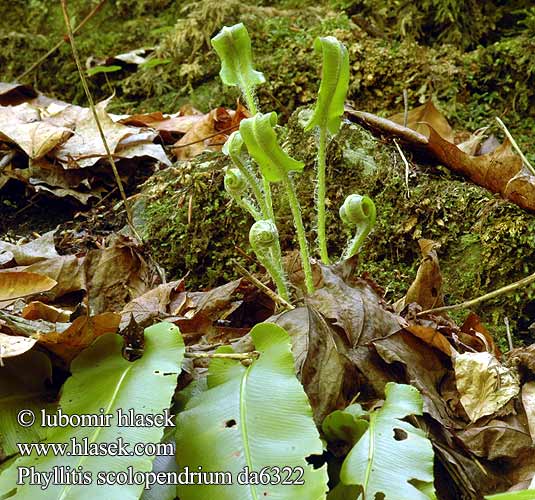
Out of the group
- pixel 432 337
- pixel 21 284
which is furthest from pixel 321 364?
pixel 21 284

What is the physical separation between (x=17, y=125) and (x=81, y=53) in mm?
1318

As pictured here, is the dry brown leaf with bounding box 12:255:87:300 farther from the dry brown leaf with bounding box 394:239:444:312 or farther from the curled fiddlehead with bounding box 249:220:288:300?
the dry brown leaf with bounding box 394:239:444:312

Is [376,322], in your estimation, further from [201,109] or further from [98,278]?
[201,109]

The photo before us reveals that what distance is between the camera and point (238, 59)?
5.48ft

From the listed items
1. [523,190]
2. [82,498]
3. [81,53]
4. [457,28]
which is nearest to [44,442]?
[82,498]

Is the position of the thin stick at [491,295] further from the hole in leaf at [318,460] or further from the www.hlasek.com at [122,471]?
the www.hlasek.com at [122,471]

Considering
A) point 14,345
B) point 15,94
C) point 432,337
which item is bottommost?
point 15,94

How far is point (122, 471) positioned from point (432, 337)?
66cm

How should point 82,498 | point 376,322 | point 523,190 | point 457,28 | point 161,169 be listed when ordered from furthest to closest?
1. point 457,28
2. point 161,169
3. point 523,190
4. point 376,322
5. point 82,498

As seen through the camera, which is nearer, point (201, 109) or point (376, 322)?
point (376, 322)

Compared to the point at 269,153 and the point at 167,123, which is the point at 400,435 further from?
the point at 167,123

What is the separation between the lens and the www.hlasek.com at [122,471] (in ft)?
3.40

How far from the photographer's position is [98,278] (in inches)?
73.0

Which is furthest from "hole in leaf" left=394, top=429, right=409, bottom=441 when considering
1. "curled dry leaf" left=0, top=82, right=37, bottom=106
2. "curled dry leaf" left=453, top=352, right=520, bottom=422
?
"curled dry leaf" left=0, top=82, right=37, bottom=106
